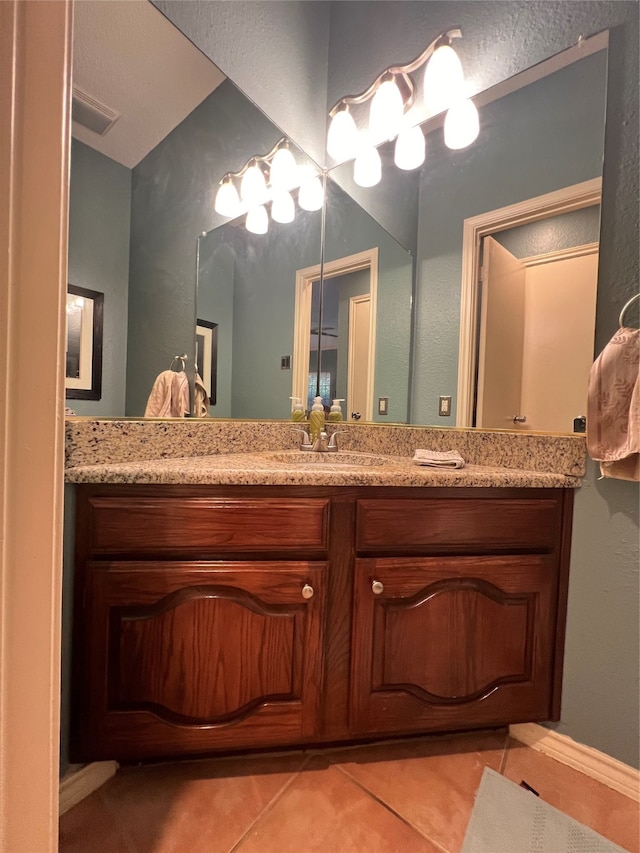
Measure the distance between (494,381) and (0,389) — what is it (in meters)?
1.36

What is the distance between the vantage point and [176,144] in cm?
136

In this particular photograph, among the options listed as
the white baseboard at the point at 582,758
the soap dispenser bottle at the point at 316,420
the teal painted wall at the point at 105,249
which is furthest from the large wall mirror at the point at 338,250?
the white baseboard at the point at 582,758

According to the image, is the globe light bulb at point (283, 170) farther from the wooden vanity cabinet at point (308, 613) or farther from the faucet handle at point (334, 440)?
the wooden vanity cabinet at point (308, 613)

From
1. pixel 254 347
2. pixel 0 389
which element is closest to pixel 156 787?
pixel 0 389

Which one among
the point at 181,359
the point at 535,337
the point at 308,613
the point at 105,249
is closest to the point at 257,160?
the point at 105,249

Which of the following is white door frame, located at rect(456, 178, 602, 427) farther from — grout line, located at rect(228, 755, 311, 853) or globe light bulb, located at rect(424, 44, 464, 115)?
grout line, located at rect(228, 755, 311, 853)

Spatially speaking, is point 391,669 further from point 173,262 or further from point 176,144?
point 176,144

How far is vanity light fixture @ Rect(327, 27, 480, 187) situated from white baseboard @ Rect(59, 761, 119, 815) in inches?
84.9

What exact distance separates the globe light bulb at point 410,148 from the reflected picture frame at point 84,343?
1.25 metres

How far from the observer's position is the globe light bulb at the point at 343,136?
170 centimetres

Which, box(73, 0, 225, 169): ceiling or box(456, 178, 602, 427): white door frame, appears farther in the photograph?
box(456, 178, 602, 427): white door frame

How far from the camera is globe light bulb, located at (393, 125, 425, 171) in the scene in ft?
5.15

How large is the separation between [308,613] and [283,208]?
5.05 ft

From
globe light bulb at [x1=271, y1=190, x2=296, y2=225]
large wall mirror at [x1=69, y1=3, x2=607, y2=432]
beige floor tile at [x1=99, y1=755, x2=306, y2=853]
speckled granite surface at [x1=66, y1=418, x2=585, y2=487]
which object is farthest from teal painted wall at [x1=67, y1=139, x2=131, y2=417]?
beige floor tile at [x1=99, y1=755, x2=306, y2=853]
